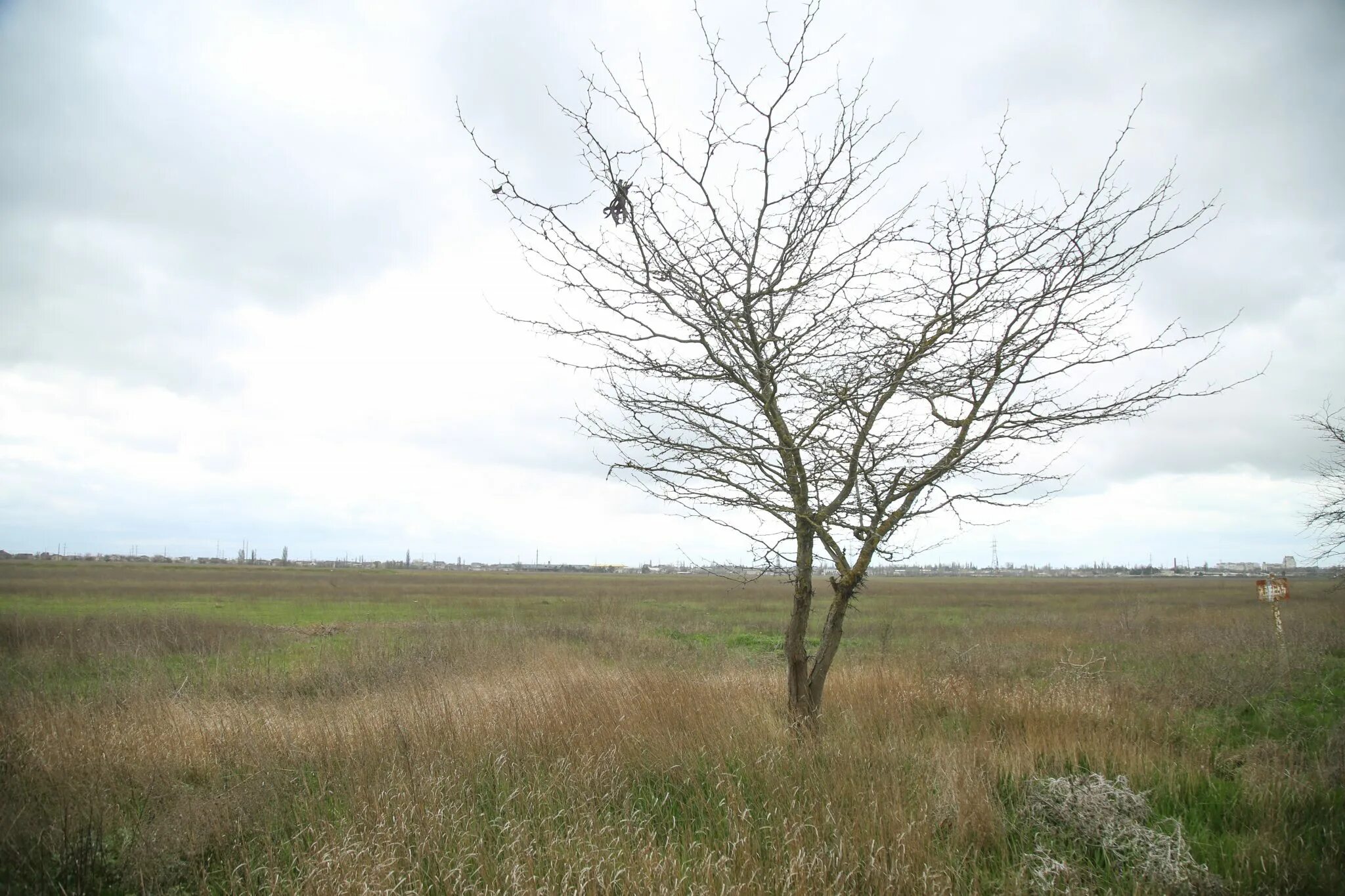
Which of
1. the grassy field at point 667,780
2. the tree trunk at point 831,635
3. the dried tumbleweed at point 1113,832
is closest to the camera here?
the dried tumbleweed at point 1113,832

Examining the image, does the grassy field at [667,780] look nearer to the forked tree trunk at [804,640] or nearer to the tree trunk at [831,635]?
the forked tree trunk at [804,640]

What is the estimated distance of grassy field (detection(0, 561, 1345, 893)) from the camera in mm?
4027

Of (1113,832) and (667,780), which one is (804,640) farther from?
(1113,832)

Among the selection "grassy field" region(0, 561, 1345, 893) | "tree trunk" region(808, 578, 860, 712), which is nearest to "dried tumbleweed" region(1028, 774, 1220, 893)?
"grassy field" region(0, 561, 1345, 893)

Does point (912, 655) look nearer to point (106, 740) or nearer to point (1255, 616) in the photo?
point (106, 740)

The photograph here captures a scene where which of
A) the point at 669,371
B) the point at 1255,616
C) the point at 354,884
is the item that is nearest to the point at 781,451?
the point at 669,371

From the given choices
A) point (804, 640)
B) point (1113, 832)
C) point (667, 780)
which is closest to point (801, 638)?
point (804, 640)

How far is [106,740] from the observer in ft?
21.4

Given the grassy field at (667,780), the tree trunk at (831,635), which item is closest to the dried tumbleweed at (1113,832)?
the grassy field at (667,780)

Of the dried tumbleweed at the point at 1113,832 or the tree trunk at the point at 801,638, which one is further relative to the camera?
the tree trunk at the point at 801,638

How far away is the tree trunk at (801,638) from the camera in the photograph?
205 inches

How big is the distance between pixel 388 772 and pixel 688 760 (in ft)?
7.29

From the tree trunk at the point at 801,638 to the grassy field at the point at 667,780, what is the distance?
234 millimetres

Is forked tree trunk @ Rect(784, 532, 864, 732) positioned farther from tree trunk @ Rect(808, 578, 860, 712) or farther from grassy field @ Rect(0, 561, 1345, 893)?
grassy field @ Rect(0, 561, 1345, 893)
